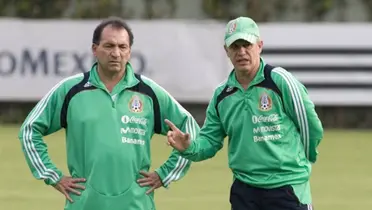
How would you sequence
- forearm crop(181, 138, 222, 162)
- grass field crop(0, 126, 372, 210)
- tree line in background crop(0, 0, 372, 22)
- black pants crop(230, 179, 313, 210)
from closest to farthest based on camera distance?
black pants crop(230, 179, 313, 210), forearm crop(181, 138, 222, 162), grass field crop(0, 126, 372, 210), tree line in background crop(0, 0, 372, 22)

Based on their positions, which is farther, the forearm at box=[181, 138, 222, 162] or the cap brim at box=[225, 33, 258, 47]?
the forearm at box=[181, 138, 222, 162]

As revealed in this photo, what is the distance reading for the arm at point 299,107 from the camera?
676 cm

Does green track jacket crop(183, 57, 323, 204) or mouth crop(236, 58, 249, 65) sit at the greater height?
mouth crop(236, 58, 249, 65)

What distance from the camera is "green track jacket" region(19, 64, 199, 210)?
671cm

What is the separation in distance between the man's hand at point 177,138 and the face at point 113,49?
1.45ft

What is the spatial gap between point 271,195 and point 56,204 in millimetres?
4652

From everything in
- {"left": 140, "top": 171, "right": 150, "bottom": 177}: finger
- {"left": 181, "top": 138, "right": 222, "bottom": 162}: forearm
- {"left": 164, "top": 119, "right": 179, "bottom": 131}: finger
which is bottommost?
{"left": 140, "top": 171, "right": 150, "bottom": 177}: finger

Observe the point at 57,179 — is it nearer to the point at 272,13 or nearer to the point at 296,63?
the point at 296,63

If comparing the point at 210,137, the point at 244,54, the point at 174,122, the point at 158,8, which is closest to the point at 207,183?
the point at 210,137

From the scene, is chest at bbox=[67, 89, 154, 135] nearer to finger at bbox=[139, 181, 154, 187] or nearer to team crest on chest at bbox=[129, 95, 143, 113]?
team crest on chest at bbox=[129, 95, 143, 113]

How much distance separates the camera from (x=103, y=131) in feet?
22.1

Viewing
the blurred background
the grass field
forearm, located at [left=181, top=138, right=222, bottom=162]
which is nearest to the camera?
forearm, located at [left=181, top=138, right=222, bottom=162]

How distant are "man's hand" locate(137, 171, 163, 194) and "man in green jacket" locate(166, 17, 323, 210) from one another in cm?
23

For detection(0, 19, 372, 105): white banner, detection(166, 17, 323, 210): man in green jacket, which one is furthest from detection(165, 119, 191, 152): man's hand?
detection(0, 19, 372, 105): white banner
